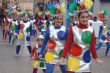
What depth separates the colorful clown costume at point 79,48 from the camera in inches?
298

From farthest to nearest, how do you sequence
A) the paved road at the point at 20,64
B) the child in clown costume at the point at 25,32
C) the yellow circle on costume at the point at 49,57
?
the child in clown costume at the point at 25,32 < the paved road at the point at 20,64 < the yellow circle on costume at the point at 49,57

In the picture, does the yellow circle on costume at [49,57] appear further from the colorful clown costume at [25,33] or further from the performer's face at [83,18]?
the colorful clown costume at [25,33]

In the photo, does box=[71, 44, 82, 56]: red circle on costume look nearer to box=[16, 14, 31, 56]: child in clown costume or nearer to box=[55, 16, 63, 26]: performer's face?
box=[55, 16, 63, 26]: performer's face

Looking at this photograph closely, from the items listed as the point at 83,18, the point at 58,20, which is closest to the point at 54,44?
the point at 58,20

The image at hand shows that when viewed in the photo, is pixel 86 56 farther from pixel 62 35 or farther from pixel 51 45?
pixel 51 45

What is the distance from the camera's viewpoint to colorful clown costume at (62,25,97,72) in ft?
24.8

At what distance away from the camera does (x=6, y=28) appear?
24734 millimetres

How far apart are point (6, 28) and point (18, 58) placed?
28.5ft

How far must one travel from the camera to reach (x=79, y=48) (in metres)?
7.61

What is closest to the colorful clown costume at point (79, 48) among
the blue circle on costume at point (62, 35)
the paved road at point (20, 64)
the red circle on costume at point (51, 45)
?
the blue circle on costume at point (62, 35)

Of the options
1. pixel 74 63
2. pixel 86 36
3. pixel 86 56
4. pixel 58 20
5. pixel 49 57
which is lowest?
pixel 49 57

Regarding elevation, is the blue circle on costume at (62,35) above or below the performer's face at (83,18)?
below

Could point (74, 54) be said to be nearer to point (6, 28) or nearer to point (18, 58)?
point (18, 58)

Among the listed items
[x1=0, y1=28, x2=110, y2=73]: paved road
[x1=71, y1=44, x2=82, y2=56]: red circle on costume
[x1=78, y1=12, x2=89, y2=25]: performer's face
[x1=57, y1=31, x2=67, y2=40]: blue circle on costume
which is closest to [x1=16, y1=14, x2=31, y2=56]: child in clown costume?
[x1=0, y1=28, x2=110, y2=73]: paved road
